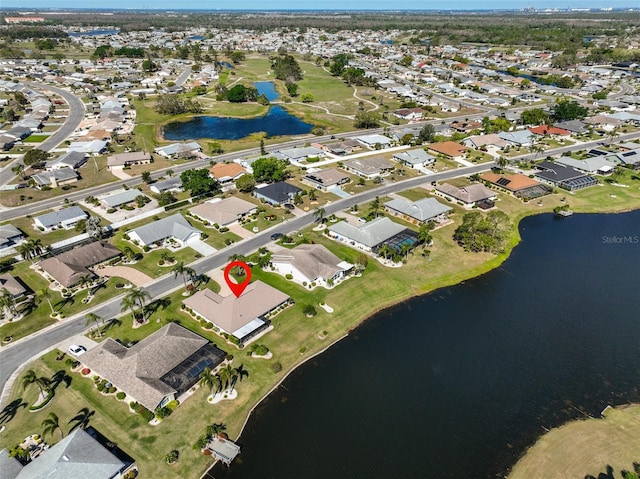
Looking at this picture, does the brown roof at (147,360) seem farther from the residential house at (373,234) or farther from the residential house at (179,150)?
the residential house at (179,150)

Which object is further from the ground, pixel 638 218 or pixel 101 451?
pixel 101 451

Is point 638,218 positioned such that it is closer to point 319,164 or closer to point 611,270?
point 611,270

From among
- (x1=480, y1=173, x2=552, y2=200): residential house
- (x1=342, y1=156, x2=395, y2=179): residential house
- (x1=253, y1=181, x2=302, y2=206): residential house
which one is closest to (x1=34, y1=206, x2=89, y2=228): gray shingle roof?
(x1=253, y1=181, x2=302, y2=206): residential house

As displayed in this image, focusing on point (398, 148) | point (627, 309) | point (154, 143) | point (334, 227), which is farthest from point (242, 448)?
point (154, 143)

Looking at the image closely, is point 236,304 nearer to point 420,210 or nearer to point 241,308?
point 241,308

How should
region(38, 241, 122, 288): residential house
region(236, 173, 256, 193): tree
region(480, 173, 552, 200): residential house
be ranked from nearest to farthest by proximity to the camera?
region(38, 241, 122, 288): residential house → region(236, 173, 256, 193): tree → region(480, 173, 552, 200): residential house

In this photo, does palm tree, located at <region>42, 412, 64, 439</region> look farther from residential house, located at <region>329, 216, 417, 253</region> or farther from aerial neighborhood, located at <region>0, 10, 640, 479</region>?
residential house, located at <region>329, 216, 417, 253</region>
